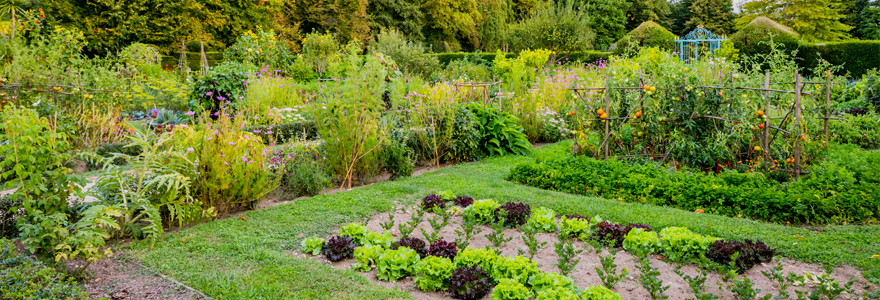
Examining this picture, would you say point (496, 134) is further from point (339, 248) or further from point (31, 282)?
point (31, 282)

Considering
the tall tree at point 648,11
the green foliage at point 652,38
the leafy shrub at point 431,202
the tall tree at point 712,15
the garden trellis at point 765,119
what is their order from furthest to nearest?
the tall tree at point 648,11 < the tall tree at point 712,15 < the green foliage at point 652,38 < the garden trellis at point 765,119 < the leafy shrub at point 431,202

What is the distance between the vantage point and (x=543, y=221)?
4332 mm

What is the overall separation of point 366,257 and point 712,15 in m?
41.5

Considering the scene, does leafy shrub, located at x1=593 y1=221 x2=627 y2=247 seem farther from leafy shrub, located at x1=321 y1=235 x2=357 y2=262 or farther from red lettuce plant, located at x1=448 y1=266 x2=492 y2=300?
leafy shrub, located at x1=321 y1=235 x2=357 y2=262

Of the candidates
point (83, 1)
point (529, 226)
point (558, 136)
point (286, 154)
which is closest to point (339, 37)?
point (83, 1)

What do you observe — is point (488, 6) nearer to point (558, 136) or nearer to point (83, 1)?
point (83, 1)

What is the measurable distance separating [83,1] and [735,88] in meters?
21.4

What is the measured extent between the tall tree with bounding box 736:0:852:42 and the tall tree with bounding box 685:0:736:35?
15.0ft

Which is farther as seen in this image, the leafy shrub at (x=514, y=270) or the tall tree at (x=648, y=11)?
the tall tree at (x=648, y=11)

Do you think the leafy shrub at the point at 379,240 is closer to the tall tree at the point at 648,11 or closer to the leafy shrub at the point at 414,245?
the leafy shrub at the point at 414,245

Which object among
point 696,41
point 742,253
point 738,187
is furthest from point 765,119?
point 696,41

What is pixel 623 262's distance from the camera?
3723 mm

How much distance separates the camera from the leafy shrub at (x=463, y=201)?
5020 millimetres

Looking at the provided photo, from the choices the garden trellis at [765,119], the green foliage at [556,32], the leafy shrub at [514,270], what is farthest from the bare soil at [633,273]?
the green foliage at [556,32]
